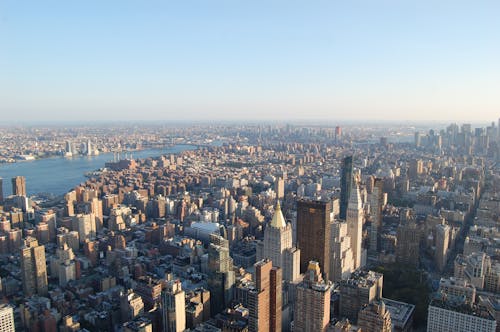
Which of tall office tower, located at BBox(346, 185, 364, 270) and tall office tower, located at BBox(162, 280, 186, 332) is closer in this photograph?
tall office tower, located at BBox(162, 280, 186, 332)

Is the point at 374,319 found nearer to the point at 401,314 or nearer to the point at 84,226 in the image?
the point at 401,314

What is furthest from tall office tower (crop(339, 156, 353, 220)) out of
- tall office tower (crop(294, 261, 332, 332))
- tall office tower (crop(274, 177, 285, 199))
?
tall office tower (crop(294, 261, 332, 332))

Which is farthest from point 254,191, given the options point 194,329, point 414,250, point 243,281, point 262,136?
point 262,136

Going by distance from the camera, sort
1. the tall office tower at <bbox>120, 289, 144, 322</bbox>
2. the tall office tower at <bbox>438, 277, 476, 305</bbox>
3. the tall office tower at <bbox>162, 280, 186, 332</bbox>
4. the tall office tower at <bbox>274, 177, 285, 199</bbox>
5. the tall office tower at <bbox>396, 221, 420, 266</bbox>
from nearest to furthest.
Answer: the tall office tower at <bbox>162, 280, 186, 332</bbox> < the tall office tower at <bbox>438, 277, 476, 305</bbox> < the tall office tower at <bbox>120, 289, 144, 322</bbox> < the tall office tower at <bbox>396, 221, 420, 266</bbox> < the tall office tower at <bbox>274, 177, 285, 199</bbox>

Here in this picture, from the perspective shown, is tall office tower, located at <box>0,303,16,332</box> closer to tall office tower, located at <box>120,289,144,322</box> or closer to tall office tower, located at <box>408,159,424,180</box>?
tall office tower, located at <box>120,289,144,322</box>

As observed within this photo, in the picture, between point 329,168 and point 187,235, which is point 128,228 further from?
point 329,168

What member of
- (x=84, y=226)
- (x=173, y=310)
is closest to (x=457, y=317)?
(x=173, y=310)
